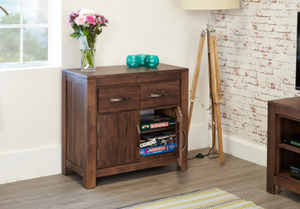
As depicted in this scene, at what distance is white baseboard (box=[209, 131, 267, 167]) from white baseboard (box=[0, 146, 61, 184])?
1.62m

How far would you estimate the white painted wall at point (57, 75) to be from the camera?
3137 mm

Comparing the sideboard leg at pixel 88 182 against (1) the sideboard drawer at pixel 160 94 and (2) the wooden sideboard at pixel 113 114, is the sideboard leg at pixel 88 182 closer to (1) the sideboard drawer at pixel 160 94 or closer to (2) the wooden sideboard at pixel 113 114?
(2) the wooden sideboard at pixel 113 114

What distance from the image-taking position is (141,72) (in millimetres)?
3125

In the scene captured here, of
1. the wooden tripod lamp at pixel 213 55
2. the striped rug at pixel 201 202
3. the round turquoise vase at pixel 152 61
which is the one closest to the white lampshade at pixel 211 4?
the wooden tripod lamp at pixel 213 55

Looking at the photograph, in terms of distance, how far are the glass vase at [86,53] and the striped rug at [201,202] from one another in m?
1.11

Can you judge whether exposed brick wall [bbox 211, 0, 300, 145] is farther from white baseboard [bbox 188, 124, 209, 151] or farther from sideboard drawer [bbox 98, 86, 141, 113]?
sideboard drawer [bbox 98, 86, 141, 113]

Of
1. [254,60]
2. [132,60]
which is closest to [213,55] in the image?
[254,60]

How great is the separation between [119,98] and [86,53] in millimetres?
428

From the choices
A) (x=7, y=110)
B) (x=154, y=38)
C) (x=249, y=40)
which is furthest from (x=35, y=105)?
(x=249, y=40)

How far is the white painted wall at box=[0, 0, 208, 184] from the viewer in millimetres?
3137

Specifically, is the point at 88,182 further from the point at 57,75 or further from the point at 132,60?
the point at 132,60

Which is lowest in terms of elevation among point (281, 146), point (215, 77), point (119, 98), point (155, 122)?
point (281, 146)

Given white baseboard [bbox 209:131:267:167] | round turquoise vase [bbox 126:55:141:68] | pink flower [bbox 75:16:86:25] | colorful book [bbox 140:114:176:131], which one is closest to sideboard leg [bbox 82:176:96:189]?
colorful book [bbox 140:114:176:131]

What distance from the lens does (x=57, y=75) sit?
3285mm
